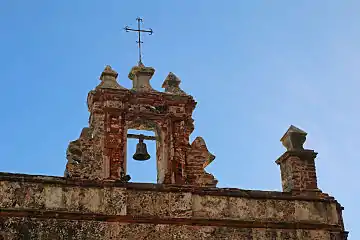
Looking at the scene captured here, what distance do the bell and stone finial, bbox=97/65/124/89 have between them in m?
Answer: 0.99

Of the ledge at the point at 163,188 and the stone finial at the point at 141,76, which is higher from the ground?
the stone finial at the point at 141,76

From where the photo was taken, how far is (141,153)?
11125 mm

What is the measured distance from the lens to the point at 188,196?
1024 centimetres

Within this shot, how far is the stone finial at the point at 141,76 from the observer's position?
1160cm

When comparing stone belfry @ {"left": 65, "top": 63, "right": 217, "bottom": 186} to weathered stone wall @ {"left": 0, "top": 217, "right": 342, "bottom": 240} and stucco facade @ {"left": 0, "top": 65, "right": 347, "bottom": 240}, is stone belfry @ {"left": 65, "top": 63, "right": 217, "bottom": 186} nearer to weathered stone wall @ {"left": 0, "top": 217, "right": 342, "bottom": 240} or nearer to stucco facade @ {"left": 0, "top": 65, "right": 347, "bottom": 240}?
stucco facade @ {"left": 0, "top": 65, "right": 347, "bottom": 240}

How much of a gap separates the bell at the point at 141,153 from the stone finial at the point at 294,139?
7.43ft

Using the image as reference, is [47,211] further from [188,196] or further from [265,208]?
[265,208]

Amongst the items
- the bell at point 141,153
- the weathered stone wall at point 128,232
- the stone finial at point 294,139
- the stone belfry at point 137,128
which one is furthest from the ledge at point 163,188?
the bell at point 141,153

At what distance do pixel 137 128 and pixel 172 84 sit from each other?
102cm

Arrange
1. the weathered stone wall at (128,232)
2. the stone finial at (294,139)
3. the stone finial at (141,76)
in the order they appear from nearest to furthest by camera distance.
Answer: the weathered stone wall at (128,232), the stone finial at (294,139), the stone finial at (141,76)

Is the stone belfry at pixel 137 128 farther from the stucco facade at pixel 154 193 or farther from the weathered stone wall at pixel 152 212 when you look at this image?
the weathered stone wall at pixel 152 212

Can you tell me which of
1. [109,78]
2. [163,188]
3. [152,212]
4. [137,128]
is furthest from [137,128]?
[152,212]

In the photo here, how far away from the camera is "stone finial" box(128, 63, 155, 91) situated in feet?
38.1

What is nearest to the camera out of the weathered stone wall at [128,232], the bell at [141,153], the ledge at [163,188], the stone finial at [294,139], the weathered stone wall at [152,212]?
the weathered stone wall at [128,232]
